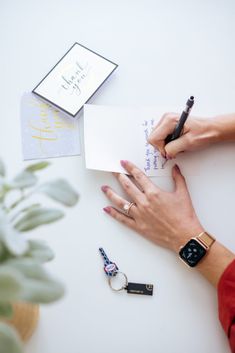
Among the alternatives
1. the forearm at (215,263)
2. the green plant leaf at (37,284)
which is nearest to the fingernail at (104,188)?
the forearm at (215,263)

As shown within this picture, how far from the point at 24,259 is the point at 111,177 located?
373 millimetres

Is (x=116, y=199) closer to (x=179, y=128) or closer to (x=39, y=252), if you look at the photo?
(x=179, y=128)

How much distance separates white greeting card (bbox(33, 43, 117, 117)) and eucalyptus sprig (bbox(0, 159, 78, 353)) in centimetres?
38

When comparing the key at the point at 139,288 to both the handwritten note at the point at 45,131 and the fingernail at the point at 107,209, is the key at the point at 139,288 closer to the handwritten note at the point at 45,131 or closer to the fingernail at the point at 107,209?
the fingernail at the point at 107,209

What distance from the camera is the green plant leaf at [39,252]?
1.21 feet

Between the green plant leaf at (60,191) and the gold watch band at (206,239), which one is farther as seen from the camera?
the gold watch band at (206,239)

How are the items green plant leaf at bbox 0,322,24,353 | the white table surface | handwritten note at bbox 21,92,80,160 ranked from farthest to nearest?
handwritten note at bbox 21,92,80,160 → the white table surface → green plant leaf at bbox 0,322,24,353

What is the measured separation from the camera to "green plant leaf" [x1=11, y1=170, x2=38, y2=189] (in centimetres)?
35

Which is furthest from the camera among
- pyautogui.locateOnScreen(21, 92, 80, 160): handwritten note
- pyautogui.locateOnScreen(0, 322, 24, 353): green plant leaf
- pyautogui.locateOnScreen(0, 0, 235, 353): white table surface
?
pyautogui.locateOnScreen(21, 92, 80, 160): handwritten note

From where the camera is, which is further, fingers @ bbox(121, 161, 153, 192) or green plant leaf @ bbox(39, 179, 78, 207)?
fingers @ bbox(121, 161, 153, 192)

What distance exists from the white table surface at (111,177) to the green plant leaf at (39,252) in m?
0.14

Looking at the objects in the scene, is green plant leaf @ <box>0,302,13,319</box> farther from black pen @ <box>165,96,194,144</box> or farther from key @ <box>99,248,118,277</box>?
black pen @ <box>165,96,194,144</box>

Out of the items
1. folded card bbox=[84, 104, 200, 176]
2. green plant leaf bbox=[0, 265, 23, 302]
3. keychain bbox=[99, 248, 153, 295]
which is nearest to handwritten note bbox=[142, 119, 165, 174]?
folded card bbox=[84, 104, 200, 176]

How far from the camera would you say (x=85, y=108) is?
716mm
